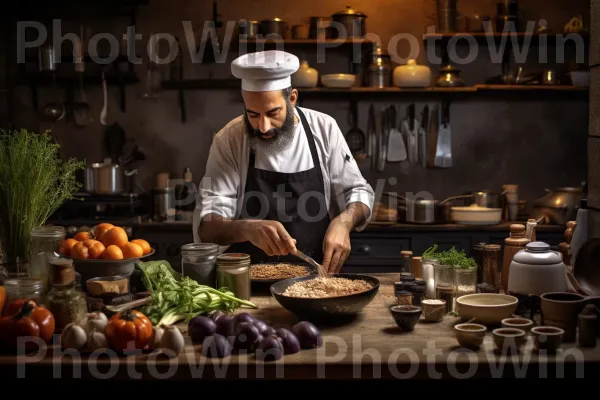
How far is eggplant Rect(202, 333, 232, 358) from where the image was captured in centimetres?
224

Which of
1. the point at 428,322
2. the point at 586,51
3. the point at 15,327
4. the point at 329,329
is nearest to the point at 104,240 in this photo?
the point at 15,327

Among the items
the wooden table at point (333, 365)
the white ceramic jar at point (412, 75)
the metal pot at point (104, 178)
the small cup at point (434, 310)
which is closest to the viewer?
the wooden table at point (333, 365)

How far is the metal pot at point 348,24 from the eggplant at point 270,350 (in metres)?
4.11

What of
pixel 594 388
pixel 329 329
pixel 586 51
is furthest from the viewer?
pixel 586 51

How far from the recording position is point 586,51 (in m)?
6.11

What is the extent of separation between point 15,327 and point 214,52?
4.20 meters

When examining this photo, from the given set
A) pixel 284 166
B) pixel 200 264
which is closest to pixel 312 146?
pixel 284 166

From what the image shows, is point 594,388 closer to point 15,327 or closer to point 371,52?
point 15,327

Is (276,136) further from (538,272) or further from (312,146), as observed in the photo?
(538,272)

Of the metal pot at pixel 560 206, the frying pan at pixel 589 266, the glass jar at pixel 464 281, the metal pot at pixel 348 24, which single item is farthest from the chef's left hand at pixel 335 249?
the metal pot at pixel 348 24

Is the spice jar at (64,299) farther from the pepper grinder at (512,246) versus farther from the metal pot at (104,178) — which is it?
the metal pot at (104,178)

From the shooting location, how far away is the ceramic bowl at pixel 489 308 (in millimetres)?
2506

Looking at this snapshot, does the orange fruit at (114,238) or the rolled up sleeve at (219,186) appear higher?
the rolled up sleeve at (219,186)

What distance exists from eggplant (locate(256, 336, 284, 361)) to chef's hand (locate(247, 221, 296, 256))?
0.84m
